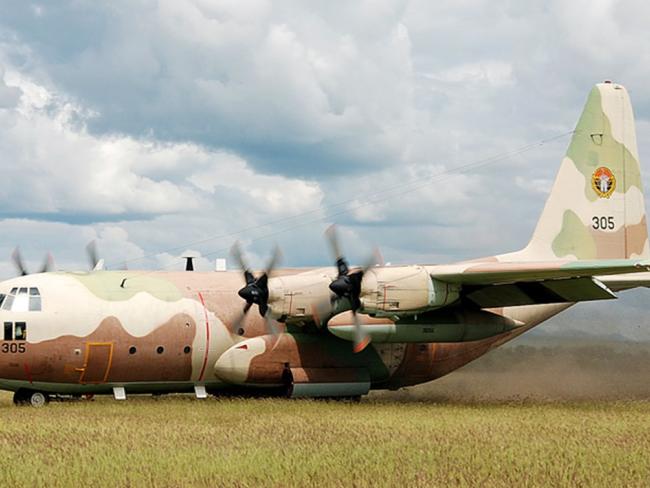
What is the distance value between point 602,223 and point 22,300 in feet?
55.6

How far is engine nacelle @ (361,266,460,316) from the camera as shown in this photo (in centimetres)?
2164

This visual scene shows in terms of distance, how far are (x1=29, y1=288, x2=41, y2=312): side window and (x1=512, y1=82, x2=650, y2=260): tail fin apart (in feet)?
44.7

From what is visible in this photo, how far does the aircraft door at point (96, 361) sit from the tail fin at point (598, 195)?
1226cm

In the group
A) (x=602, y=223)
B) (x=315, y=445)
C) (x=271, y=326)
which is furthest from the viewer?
(x=602, y=223)

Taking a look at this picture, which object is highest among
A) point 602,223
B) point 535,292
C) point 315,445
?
point 602,223

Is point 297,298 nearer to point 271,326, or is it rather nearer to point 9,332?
point 271,326

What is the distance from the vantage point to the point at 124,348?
73.5 feet

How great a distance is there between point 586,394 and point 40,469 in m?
18.7

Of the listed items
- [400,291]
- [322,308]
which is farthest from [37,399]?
[400,291]

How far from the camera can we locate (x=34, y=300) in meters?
22.1

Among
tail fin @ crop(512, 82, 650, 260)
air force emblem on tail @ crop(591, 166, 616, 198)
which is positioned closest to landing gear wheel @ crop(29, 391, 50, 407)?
tail fin @ crop(512, 82, 650, 260)

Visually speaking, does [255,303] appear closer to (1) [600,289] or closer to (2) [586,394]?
(1) [600,289]

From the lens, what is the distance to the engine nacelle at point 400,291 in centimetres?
2164

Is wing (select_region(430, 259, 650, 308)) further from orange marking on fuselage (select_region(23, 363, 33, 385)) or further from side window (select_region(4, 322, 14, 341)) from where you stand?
side window (select_region(4, 322, 14, 341))
